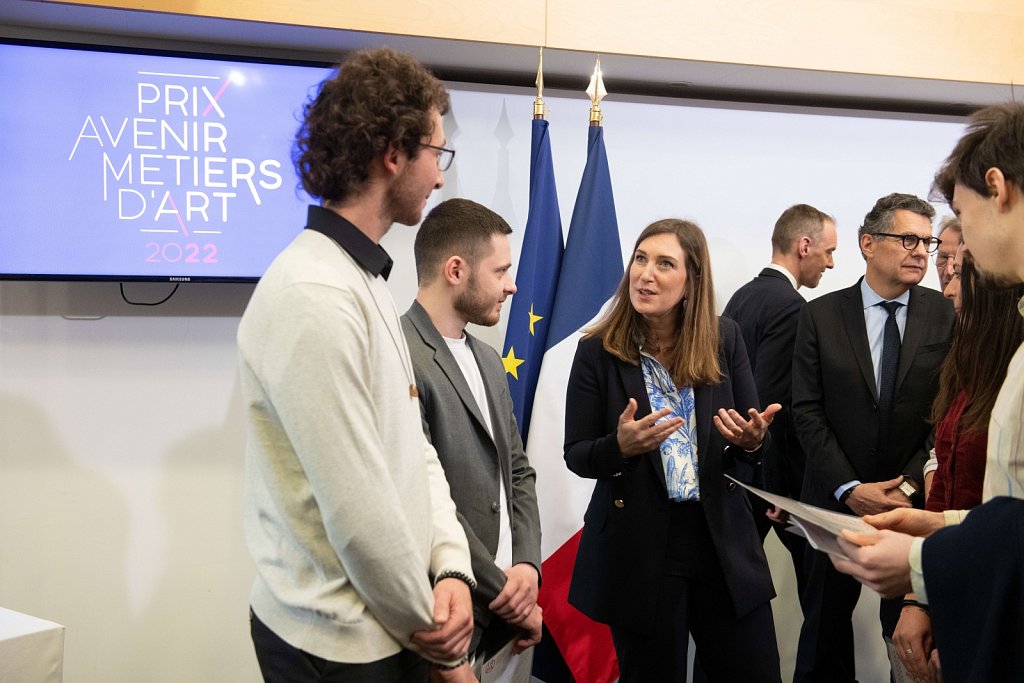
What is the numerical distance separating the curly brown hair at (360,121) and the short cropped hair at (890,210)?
216 centimetres

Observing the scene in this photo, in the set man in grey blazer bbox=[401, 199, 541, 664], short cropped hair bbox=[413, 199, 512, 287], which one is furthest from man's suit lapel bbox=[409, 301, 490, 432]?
short cropped hair bbox=[413, 199, 512, 287]

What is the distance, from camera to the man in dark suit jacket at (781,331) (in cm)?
353

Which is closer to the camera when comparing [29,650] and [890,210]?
[29,650]

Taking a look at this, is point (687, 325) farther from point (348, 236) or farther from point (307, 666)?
point (307, 666)

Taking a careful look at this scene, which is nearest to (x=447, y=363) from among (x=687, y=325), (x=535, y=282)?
(x=687, y=325)

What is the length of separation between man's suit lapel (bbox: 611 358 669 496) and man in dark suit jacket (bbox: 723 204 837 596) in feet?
3.78

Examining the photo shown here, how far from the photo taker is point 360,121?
1.44 meters

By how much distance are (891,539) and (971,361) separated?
2.39 feet

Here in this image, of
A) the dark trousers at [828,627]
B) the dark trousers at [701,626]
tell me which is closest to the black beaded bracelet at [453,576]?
the dark trousers at [701,626]

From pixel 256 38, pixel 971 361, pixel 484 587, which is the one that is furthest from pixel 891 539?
pixel 256 38

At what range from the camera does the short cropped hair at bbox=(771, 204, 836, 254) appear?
3.78 meters

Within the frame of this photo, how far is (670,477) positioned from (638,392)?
0.80ft

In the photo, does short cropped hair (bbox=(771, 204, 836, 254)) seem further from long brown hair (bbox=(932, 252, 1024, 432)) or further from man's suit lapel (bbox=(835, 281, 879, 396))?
long brown hair (bbox=(932, 252, 1024, 432))

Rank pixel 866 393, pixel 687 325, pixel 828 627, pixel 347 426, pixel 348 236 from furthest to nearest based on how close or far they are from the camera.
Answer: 1. pixel 828 627
2. pixel 866 393
3. pixel 687 325
4. pixel 348 236
5. pixel 347 426
